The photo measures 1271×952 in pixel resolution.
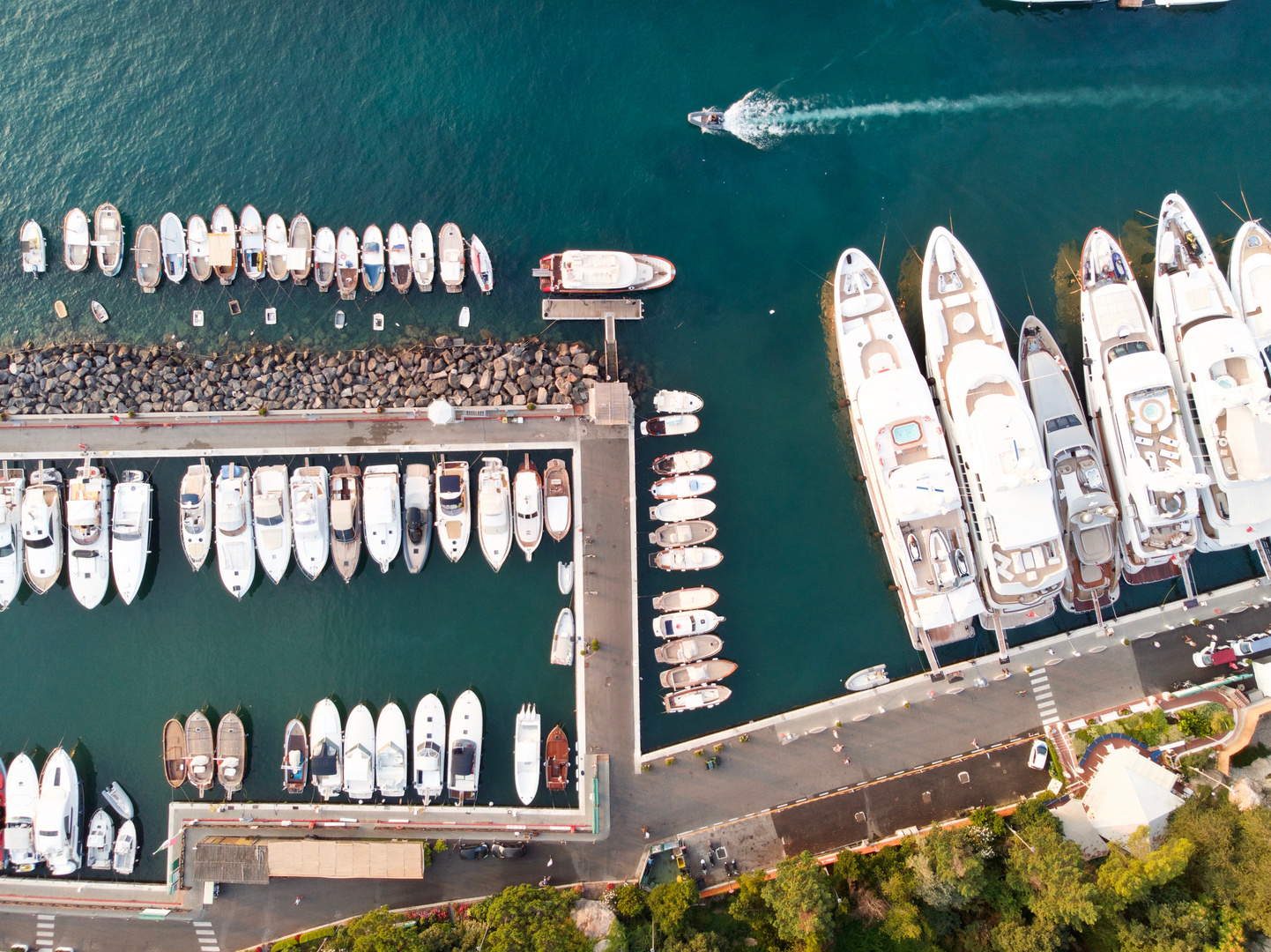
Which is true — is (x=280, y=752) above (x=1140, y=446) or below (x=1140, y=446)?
below

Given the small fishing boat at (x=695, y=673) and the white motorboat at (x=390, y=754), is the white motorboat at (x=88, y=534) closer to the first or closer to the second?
the white motorboat at (x=390, y=754)

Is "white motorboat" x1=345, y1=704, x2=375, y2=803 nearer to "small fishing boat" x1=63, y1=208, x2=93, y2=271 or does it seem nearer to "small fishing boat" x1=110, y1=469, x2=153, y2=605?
"small fishing boat" x1=110, y1=469, x2=153, y2=605

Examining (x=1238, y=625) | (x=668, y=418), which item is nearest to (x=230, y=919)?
(x=668, y=418)

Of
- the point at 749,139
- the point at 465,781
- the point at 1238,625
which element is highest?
the point at 749,139

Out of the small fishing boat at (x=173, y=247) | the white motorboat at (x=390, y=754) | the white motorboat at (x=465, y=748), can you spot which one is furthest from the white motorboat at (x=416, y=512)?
the small fishing boat at (x=173, y=247)

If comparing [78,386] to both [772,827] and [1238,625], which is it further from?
[1238,625]

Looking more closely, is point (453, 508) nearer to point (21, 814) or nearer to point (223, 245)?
point (223, 245)
